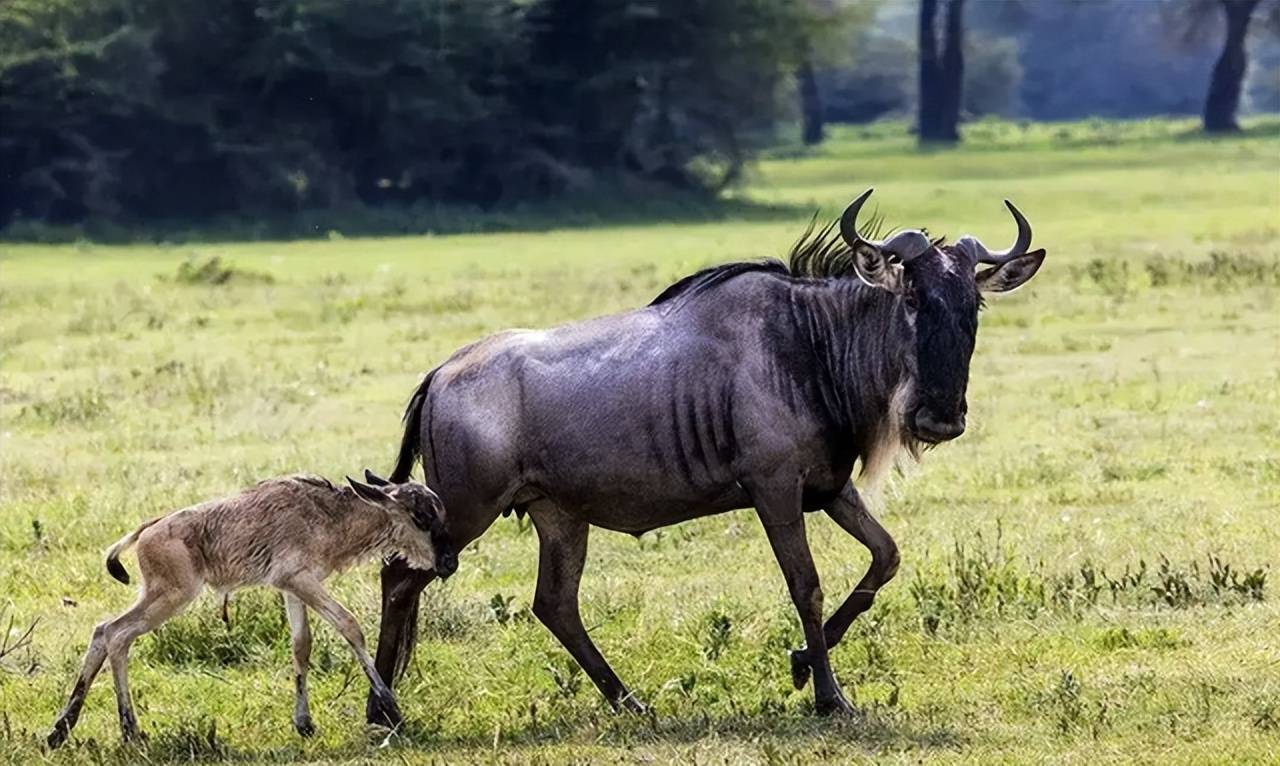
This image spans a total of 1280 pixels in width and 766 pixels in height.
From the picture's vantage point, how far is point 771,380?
823 centimetres

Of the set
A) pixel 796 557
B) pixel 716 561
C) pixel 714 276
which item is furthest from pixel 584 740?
pixel 716 561

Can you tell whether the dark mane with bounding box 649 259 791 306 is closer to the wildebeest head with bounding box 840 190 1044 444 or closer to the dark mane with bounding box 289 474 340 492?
the wildebeest head with bounding box 840 190 1044 444

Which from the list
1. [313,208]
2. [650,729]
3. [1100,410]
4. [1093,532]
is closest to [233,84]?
[313,208]

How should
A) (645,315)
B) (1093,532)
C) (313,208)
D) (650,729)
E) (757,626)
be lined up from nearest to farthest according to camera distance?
(650,729) → (645,315) → (757,626) → (1093,532) → (313,208)

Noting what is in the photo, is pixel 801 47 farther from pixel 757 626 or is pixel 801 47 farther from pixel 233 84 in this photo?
pixel 757 626

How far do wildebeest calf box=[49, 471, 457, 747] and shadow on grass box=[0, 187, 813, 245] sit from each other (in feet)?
103

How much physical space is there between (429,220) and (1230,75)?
40335mm

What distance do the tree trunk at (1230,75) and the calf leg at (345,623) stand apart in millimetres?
→ 64497

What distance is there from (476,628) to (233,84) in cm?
3622

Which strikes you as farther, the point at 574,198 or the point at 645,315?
the point at 574,198

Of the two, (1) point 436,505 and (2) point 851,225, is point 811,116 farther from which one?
(1) point 436,505

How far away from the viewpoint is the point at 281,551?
7.72 m

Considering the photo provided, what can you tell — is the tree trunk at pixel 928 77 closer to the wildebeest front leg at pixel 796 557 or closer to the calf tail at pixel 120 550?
the wildebeest front leg at pixel 796 557

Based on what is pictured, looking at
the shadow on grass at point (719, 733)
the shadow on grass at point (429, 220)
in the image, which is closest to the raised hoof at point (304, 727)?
the shadow on grass at point (719, 733)
